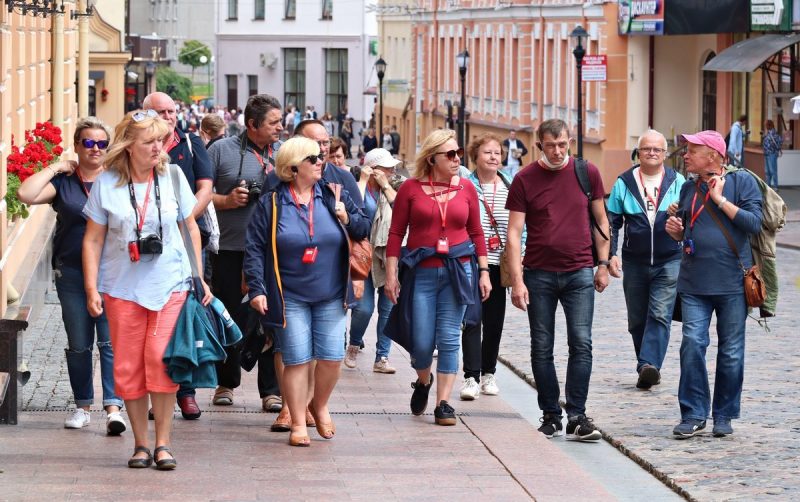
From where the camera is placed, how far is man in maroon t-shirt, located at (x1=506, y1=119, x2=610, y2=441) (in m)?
9.93

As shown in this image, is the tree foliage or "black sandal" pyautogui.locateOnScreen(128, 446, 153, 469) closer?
"black sandal" pyautogui.locateOnScreen(128, 446, 153, 469)

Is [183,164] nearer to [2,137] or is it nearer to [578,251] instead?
[578,251]

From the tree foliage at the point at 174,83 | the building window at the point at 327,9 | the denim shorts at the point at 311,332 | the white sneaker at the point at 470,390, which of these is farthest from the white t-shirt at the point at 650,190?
the building window at the point at 327,9

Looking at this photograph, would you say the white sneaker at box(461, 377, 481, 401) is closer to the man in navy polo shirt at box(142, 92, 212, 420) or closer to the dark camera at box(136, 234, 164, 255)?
the man in navy polo shirt at box(142, 92, 212, 420)

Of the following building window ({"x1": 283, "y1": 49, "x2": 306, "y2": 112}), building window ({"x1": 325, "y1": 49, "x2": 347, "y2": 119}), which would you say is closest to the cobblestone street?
building window ({"x1": 325, "y1": 49, "x2": 347, "y2": 119})

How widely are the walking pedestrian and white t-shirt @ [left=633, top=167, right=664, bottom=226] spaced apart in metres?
3.93

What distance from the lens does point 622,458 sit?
9664 mm

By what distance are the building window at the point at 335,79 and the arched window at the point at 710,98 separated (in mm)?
46977

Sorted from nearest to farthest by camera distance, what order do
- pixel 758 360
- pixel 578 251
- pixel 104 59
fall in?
pixel 578 251
pixel 758 360
pixel 104 59

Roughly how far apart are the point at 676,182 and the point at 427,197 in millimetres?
2391

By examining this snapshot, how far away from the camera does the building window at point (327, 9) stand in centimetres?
9189

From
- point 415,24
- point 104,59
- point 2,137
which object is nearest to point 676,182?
point 2,137

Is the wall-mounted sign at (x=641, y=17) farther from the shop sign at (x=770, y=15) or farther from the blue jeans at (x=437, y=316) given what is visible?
the blue jeans at (x=437, y=316)

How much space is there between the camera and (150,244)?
8383 millimetres
